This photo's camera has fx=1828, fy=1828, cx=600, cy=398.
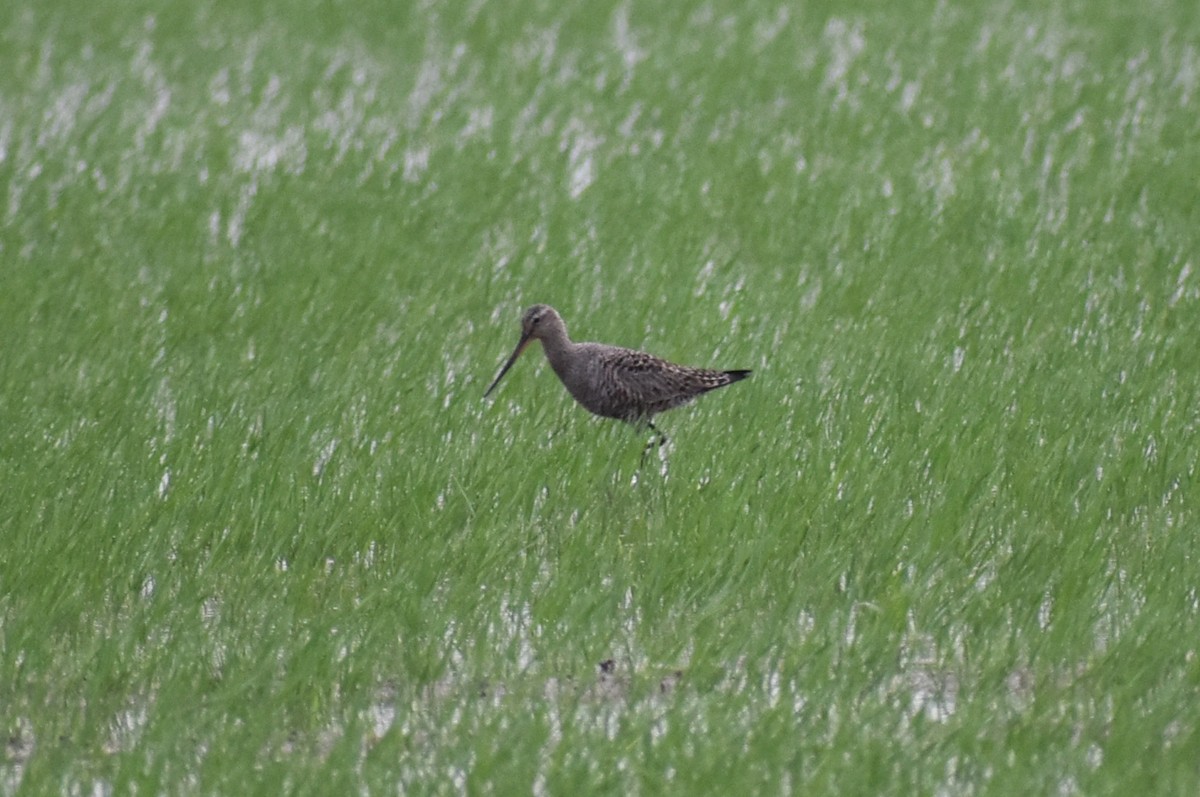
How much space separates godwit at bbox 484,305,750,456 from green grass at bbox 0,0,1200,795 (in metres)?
0.10

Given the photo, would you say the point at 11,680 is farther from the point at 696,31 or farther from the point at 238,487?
the point at 696,31

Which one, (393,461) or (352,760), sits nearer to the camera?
(352,760)

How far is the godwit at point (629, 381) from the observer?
5410 mm

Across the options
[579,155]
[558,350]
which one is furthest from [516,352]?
[579,155]

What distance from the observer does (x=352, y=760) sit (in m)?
3.54

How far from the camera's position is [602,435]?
5.47 meters

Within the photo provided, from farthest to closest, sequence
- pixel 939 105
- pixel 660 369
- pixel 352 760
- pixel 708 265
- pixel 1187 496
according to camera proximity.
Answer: pixel 939 105
pixel 708 265
pixel 660 369
pixel 1187 496
pixel 352 760

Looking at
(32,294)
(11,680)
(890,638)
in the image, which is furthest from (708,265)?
(11,680)

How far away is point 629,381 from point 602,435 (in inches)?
7.5

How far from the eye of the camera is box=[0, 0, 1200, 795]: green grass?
374 cm

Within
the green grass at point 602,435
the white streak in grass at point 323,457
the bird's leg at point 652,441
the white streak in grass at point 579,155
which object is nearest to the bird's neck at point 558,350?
the green grass at point 602,435

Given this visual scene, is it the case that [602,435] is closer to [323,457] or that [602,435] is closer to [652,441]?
[652,441]

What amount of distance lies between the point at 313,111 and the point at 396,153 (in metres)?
1.18

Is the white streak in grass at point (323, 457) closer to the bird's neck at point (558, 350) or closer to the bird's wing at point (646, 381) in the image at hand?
the bird's neck at point (558, 350)
